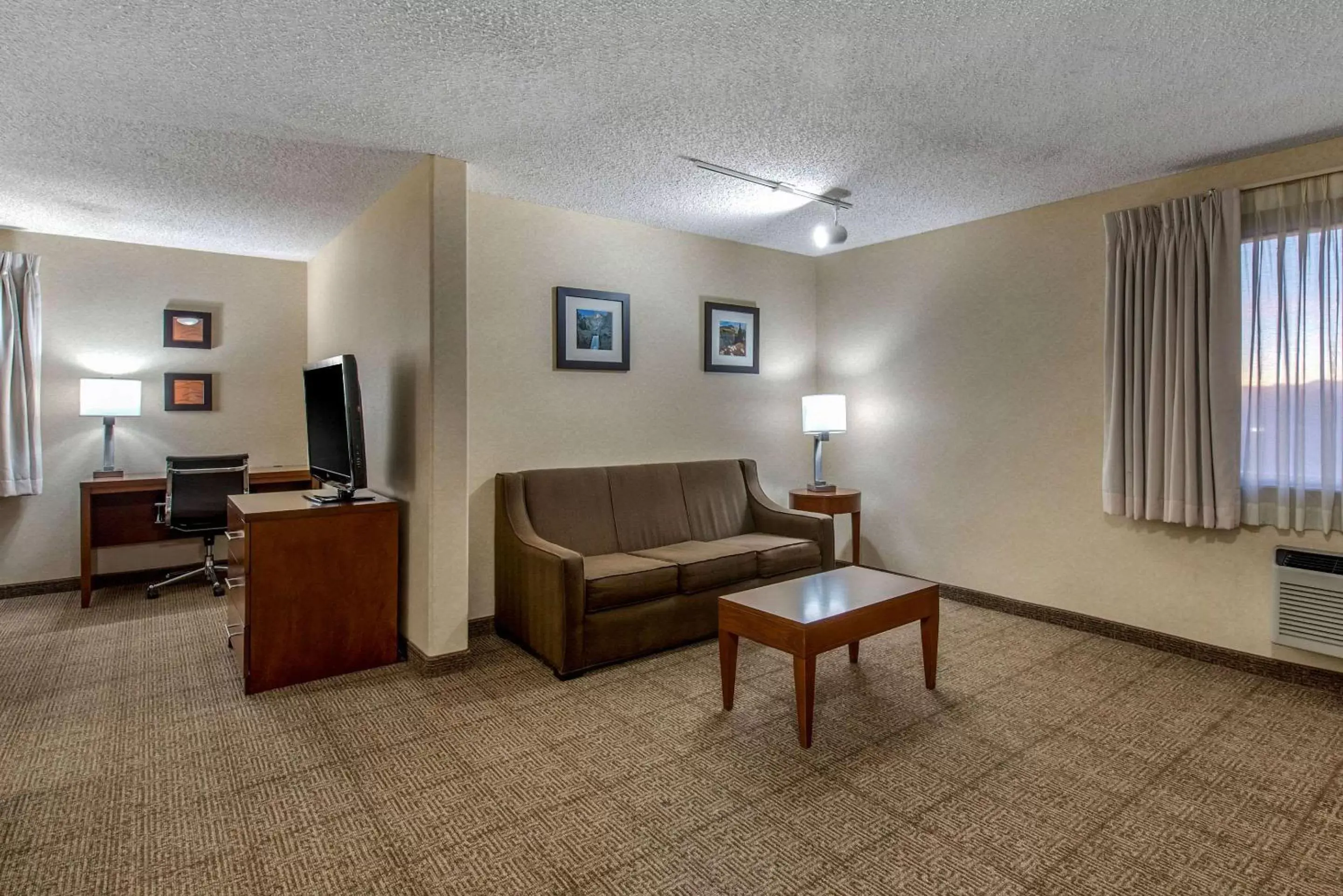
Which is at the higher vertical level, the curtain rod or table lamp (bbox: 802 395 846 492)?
the curtain rod

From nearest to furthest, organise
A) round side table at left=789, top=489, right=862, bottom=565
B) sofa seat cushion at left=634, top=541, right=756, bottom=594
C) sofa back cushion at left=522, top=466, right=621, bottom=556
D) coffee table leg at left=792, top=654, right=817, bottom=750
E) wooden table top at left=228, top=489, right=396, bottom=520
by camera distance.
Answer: coffee table leg at left=792, top=654, right=817, bottom=750 < wooden table top at left=228, top=489, right=396, bottom=520 < sofa seat cushion at left=634, top=541, right=756, bottom=594 < sofa back cushion at left=522, top=466, right=621, bottom=556 < round side table at left=789, top=489, right=862, bottom=565

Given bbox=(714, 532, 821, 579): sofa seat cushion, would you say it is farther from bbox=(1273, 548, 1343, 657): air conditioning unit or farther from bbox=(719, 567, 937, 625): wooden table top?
bbox=(1273, 548, 1343, 657): air conditioning unit

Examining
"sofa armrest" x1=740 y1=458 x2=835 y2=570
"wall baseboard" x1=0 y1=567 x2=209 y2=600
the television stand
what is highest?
the television stand

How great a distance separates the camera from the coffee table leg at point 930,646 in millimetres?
3068

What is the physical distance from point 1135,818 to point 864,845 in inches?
34.5

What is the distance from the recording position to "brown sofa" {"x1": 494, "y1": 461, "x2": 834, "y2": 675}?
330 centimetres

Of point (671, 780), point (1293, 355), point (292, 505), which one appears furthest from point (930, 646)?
point (292, 505)

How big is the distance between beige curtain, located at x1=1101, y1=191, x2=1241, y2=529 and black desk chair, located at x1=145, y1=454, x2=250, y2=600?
5.36 meters

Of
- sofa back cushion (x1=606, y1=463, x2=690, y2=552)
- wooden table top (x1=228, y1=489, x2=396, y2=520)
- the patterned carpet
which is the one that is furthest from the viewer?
sofa back cushion (x1=606, y1=463, x2=690, y2=552)

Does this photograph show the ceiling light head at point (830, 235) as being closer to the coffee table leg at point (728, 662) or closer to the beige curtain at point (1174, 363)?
the beige curtain at point (1174, 363)

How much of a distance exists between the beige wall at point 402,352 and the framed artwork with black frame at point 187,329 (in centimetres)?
152

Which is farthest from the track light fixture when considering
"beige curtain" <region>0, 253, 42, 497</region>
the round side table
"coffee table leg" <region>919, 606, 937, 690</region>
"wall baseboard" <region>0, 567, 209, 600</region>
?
"wall baseboard" <region>0, 567, 209, 600</region>

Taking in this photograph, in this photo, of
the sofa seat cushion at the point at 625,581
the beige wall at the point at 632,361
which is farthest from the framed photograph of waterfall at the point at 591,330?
the sofa seat cushion at the point at 625,581

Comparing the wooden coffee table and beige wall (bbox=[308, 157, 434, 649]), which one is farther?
beige wall (bbox=[308, 157, 434, 649])
